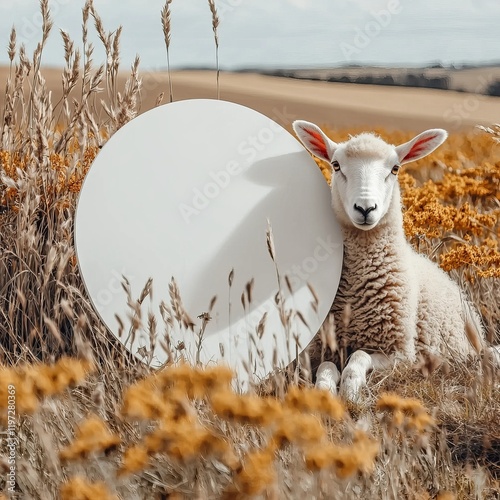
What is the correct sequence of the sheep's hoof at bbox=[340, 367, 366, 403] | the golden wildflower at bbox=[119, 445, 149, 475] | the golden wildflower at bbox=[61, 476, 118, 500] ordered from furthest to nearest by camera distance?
the sheep's hoof at bbox=[340, 367, 366, 403], the golden wildflower at bbox=[119, 445, 149, 475], the golden wildflower at bbox=[61, 476, 118, 500]

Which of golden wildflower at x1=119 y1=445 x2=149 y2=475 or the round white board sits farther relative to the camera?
the round white board

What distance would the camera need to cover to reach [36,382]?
1.94 meters

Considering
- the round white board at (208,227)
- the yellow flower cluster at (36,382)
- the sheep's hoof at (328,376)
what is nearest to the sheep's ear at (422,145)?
the round white board at (208,227)

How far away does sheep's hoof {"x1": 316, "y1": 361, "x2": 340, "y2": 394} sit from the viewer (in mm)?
3639

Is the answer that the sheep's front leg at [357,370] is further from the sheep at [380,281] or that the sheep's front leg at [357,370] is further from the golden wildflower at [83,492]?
the golden wildflower at [83,492]

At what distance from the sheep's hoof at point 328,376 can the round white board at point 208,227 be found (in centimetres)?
16

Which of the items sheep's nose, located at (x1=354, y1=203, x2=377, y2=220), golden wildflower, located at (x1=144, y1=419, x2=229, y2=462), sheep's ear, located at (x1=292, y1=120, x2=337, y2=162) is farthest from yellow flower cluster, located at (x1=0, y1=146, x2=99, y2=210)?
golden wildflower, located at (x1=144, y1=419, x2=229, y2=462)

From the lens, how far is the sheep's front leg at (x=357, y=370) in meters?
3.56

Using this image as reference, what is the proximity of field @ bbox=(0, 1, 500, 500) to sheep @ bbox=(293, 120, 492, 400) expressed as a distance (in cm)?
17

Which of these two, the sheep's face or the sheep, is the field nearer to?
the sheep

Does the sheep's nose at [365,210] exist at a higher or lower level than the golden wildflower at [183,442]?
higher

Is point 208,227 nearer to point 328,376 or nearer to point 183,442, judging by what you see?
point 328,376

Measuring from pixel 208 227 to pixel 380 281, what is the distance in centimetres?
92

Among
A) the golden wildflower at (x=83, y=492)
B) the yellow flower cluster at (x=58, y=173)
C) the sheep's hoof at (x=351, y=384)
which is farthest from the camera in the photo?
the yellow flower cluster at (x=58, y=173)
